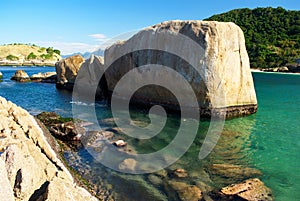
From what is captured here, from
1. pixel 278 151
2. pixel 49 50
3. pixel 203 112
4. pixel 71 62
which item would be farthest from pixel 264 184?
pixel 49 50

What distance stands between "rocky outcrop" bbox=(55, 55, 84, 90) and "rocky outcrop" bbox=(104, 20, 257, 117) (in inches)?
614

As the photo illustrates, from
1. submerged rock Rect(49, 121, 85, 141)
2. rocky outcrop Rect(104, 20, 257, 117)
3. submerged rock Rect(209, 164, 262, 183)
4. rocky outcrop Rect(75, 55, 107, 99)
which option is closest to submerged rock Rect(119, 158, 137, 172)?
submerged rock Rect(209, 164, 262, 183)

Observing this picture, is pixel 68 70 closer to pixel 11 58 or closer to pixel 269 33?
pixel 269 33

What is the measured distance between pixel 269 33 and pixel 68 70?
9081 cm

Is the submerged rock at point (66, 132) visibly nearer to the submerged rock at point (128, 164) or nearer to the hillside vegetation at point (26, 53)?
the submerged rock at point (128, 164)

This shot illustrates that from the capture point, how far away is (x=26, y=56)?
134000 mm

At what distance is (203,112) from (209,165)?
26.5 ft

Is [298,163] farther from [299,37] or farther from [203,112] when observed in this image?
[299,37]

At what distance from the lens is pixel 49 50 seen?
149m

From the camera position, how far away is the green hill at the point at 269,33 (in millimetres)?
89812

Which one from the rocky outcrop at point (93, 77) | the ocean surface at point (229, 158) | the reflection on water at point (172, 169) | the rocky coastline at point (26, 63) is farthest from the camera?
the rocky coastline at point (26, 63)

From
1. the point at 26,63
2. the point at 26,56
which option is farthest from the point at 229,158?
the point at 26,56

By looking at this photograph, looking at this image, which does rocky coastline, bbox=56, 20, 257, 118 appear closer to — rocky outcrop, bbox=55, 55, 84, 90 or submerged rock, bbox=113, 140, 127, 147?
submerged rock, bbox=113, 140, 127, 147

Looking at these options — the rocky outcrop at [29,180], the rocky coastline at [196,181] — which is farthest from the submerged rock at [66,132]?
the rocky outcrop at [29,180]
